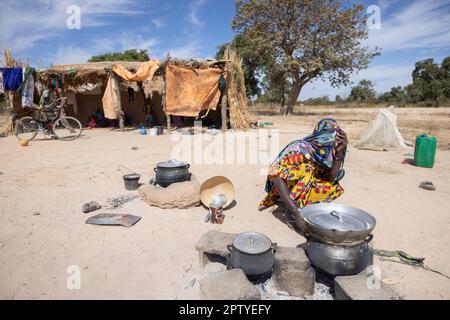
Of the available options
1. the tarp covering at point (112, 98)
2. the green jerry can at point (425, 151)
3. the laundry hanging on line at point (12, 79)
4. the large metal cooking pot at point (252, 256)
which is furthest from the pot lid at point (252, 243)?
the laundry hanging on line at point (12, 79)

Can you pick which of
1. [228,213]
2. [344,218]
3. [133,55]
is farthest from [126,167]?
[133,55]

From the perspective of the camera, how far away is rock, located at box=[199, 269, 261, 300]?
1679 millimetres

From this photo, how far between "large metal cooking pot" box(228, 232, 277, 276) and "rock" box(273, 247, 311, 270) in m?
0.06

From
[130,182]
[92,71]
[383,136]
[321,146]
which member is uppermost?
[92,71]

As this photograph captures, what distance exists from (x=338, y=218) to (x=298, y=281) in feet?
1.80

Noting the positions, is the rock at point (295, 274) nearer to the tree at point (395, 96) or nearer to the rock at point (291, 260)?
the rock at point (291, 260)

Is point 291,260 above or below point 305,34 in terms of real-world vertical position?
below

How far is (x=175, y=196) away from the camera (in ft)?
10.8

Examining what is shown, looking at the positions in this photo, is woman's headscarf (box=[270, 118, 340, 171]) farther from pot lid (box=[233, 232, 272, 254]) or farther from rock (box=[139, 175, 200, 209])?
rock (box=[139, 175, 200, 209])

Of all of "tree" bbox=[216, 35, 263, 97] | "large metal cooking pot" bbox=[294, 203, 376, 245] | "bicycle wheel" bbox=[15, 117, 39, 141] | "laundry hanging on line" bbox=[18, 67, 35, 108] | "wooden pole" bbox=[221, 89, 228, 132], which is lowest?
"large metal cooking pot" bbox=[294, 203, 376, 245]

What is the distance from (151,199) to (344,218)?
2.25 metres

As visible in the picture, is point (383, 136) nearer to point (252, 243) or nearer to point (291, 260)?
point (291, 260)

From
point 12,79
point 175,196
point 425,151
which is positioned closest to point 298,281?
point 175,196

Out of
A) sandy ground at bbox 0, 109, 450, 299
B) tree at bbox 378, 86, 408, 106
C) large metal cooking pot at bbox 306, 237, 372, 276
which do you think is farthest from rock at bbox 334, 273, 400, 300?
tree at bbox 378, 86, 408, 106
